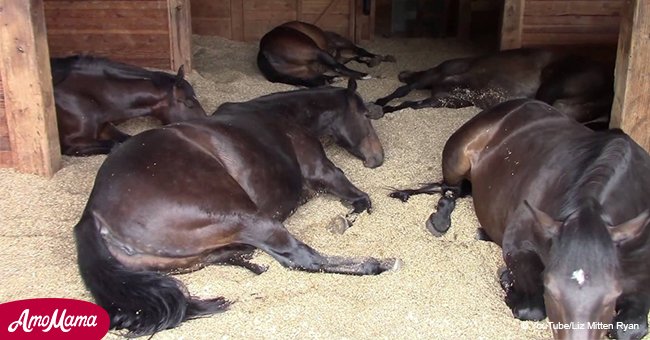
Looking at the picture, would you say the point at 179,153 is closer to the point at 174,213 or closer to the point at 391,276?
the point at 174,213

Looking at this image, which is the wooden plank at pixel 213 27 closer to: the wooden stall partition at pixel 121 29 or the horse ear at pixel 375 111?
the wooden stall partition at pixel 121 29

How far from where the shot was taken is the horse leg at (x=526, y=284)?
2924 mm

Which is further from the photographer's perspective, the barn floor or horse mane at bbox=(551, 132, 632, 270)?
the barn floor

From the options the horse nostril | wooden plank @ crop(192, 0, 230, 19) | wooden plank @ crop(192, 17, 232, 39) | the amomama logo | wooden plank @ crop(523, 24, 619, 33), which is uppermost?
wooden plank @ crop(523, 24, 619, 33)

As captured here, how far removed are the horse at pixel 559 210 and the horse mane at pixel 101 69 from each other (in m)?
2.08

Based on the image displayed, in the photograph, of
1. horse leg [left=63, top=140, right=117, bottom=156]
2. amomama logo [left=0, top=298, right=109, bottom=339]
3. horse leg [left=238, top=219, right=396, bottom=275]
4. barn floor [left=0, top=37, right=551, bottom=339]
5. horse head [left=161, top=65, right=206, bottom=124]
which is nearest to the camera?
amomama logo [left=0, top=298, right=109, bottom=339]

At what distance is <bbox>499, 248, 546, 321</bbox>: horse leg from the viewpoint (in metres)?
2.92

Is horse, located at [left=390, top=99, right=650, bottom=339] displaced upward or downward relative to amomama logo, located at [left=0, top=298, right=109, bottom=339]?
upward

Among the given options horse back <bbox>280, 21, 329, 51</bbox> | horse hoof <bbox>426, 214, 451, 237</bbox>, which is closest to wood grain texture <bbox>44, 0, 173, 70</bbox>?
horse back <bbox>280, 21, 329, 51</bbox>

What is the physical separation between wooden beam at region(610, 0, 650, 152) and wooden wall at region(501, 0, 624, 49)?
7.05 ft

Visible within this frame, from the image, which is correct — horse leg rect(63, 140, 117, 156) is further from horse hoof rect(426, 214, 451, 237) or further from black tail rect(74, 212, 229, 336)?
horse hoof rect(426, 214, 451, 237)

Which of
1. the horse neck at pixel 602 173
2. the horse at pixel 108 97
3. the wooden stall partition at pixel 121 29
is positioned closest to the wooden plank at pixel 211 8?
the wooden stall partition at pixel 121 29

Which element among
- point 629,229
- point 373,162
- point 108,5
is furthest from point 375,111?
point 629,229

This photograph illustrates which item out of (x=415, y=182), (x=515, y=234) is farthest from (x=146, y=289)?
(x=415, y=182)
